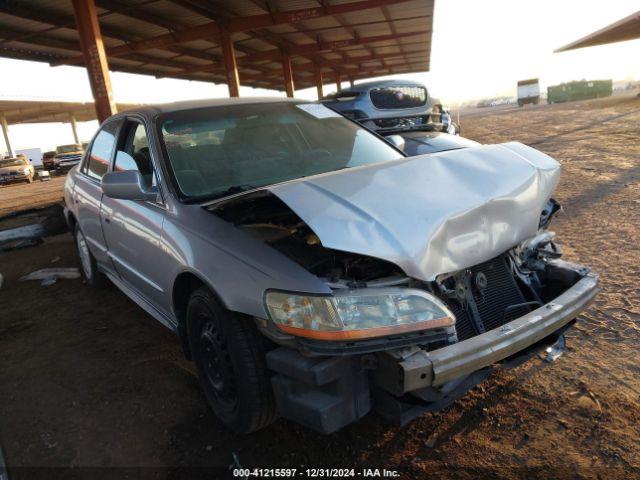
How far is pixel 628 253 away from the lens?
4102 mm

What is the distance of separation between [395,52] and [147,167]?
2442cm

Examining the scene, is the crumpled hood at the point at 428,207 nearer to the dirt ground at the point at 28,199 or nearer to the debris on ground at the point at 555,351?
the debris on ground at the point at 555,351

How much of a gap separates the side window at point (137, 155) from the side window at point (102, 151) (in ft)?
0.81

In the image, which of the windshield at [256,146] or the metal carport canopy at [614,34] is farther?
the metal carport canopy at [614,34]

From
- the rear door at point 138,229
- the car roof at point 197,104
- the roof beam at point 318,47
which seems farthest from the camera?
the roof beam at point 318,47

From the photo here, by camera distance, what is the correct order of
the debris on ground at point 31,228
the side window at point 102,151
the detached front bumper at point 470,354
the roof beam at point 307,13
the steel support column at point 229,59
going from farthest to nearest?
the steel support column at point 229,59 → the roof beam at point 307,13 → the debris on ground at point 31,228 → the side window at point 102,151 → the detached front bumper at point 470,354

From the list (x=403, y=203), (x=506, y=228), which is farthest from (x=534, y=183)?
(x=403, y=203)

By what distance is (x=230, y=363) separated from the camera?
222 centimetres

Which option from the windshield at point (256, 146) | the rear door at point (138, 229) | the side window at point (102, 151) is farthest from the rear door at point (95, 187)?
the windshield at point (256, 146)

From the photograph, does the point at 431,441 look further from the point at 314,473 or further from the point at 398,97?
the point at 398,97

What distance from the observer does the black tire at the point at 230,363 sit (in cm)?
203

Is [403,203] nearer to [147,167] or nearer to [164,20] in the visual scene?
[147,167]

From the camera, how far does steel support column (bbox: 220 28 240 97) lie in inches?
530

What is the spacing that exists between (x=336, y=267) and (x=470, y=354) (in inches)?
25.5
